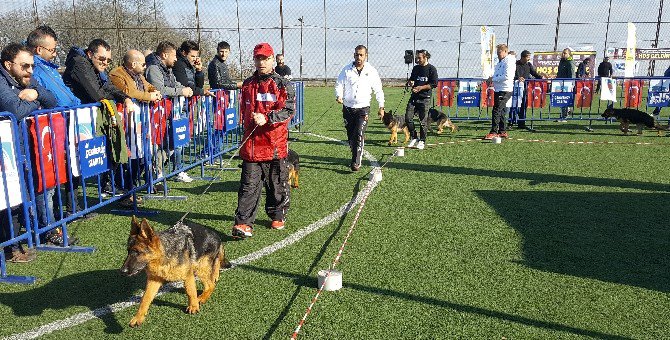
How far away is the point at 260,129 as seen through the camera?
546cm

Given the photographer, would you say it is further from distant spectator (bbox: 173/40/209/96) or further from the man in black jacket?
distant spectator (bbox: 173/40/209/96)

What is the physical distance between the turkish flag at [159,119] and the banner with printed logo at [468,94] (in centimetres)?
1006

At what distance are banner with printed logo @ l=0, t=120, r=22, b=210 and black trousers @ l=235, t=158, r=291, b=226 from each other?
6.62 ft

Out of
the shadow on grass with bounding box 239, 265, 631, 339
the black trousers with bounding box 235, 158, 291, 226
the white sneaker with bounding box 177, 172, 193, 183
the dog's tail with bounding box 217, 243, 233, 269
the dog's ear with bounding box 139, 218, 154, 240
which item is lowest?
the shadow on grass with bounding box 239, 265, 631, 339

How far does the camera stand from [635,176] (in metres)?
8.13

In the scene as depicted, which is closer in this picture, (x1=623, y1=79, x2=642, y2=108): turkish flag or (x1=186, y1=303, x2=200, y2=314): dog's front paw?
(x1=186, y1=303, x2=200, y2=314): dog's front paw

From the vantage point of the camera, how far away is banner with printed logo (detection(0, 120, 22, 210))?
4430 mm

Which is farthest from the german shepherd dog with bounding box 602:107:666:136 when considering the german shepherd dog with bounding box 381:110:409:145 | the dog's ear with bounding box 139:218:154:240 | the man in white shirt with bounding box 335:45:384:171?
the dog's ear with bounding box 139:218:154:240

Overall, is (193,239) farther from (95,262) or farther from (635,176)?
(635,176)

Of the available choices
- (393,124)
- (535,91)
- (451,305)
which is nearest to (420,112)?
(393,124)

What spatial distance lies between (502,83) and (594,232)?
6456mm

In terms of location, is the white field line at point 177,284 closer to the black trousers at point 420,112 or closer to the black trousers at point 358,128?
the black trousers at point 358,128

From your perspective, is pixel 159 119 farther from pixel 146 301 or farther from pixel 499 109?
pixel 499 109

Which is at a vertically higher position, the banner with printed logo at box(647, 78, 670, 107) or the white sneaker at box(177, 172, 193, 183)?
the banner with printed logo at box(647, 78, 670, 107)
